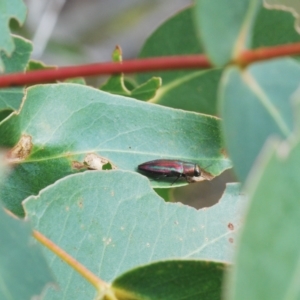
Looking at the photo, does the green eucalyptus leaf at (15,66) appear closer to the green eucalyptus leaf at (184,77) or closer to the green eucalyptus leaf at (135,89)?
the green eucalyptus leaf at (135,89)

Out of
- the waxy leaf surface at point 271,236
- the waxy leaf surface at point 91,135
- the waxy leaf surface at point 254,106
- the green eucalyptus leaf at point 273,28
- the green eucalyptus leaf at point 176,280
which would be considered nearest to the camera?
the waxy leaf surface at point 271,236

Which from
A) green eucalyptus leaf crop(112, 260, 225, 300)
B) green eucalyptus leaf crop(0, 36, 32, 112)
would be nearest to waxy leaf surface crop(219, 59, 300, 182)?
green eucalyptus leaf crop(112, 260, 225, 300)

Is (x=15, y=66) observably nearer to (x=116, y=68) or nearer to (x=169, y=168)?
(x=169, y=168)

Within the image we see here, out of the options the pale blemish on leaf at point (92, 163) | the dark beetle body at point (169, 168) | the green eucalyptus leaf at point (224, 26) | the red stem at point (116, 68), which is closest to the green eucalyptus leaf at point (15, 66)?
the pale blemish on leaf at point (92, 163)

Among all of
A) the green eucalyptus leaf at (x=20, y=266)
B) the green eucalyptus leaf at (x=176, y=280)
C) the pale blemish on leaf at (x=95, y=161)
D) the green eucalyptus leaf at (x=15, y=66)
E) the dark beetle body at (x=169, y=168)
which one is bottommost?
the green eucalyptus leaf at (x=20, y=266)

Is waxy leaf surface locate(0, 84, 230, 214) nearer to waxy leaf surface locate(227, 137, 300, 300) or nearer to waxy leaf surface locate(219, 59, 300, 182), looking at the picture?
waxy leaf surface locate(219, 59, 300, 182)
